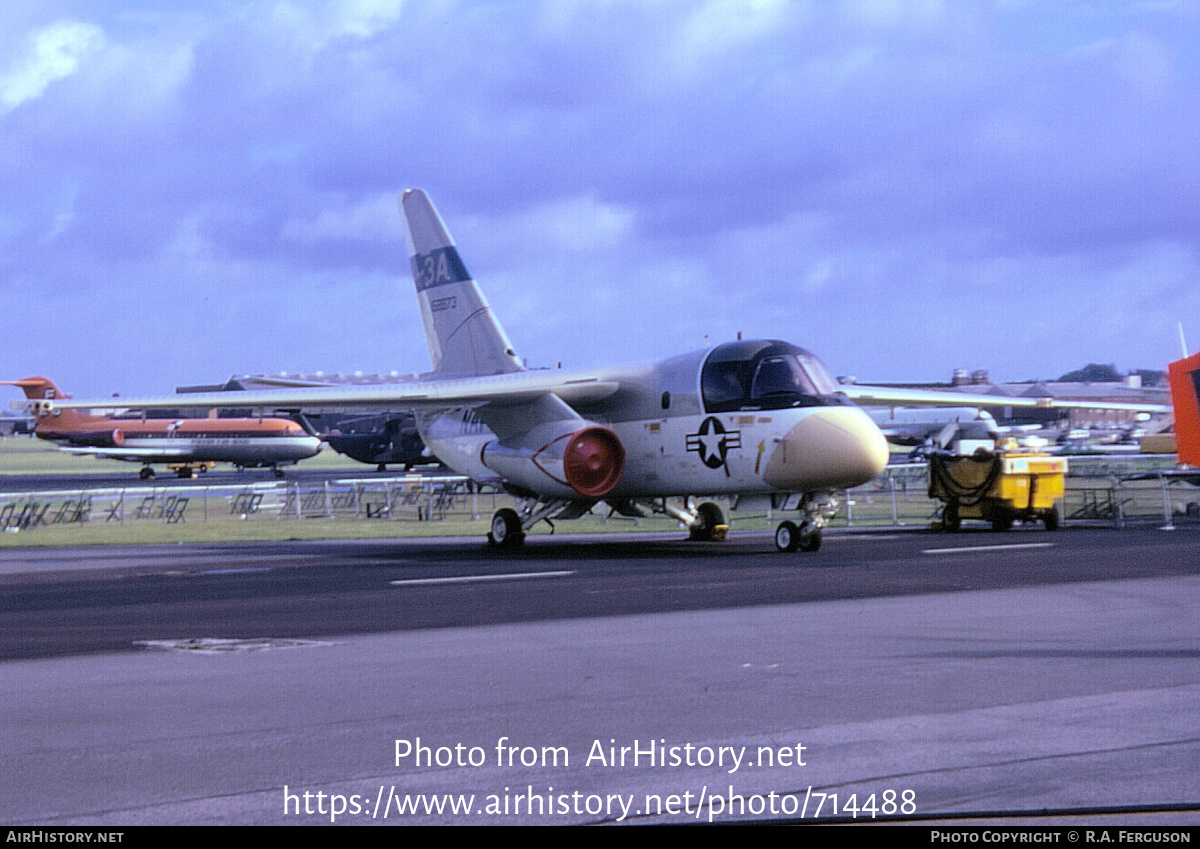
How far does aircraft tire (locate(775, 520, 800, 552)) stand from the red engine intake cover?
3279mm

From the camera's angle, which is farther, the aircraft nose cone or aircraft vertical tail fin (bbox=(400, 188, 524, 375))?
aircraft vertical tail fin (bbox=(400, 188, 524, 375))

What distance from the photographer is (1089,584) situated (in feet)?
44.2

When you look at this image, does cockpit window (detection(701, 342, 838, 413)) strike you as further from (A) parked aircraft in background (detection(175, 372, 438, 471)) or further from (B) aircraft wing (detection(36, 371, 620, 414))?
(A) parked aircraft in background (detection(175, 372, 438, 471))

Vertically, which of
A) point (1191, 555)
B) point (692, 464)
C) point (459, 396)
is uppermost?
point (459, 396)

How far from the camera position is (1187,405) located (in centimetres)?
899

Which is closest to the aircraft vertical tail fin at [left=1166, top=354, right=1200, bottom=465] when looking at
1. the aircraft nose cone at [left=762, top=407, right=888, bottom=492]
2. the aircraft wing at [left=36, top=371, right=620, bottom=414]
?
the aircraft nose cone at [left=762, top=407, right=888, bottom=492]

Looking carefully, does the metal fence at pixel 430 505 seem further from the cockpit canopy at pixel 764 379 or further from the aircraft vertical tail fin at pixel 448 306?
the cockpit canopy at pixel 764 379

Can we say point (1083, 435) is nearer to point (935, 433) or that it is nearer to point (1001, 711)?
point (935, 433)

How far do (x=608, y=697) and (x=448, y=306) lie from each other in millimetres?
20331

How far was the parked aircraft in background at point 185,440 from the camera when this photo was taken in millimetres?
76625

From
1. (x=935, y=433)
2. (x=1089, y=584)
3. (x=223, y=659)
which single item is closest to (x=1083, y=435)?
(x=935, y=433)

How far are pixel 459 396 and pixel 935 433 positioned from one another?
50.6 m

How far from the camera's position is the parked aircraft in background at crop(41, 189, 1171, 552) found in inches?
754

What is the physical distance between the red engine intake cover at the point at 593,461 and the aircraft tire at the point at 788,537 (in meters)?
3.28
